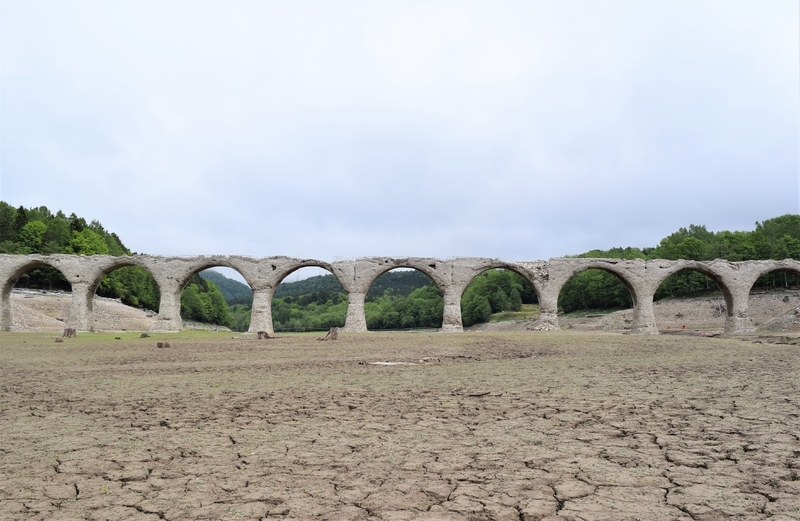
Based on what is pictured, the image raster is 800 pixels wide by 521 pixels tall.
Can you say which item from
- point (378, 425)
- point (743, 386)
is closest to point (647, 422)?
point (378, 425)

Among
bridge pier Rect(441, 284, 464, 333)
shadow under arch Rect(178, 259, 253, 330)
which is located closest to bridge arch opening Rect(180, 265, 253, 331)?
shadow under arch Rect(178, 259, 253, 330)

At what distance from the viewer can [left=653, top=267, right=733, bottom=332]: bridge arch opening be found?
132 ft

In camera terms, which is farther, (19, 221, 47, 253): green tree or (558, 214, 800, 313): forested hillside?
(19, 221, 47, 253): green tree

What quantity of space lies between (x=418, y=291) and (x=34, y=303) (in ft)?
153

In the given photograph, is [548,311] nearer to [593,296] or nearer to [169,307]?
[169,307]

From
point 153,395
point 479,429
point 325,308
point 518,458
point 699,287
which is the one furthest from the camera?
point 325,308

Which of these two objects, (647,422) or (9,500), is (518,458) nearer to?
(647,422)

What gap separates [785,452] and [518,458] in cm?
202

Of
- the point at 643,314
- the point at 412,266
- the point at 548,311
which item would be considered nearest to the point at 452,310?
the point at 412,266

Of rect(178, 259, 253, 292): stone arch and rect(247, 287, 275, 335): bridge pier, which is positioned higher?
rect(178, 259, 253, 292): stone arch

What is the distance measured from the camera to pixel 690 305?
4478cm

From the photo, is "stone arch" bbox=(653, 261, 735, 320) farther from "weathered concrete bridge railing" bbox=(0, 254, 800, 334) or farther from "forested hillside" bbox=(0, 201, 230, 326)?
"forested hillside" bbox=(0, 201, 230, 326)

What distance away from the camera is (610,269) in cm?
2773

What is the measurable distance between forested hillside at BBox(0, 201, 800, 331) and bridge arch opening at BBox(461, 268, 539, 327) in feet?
0.44
